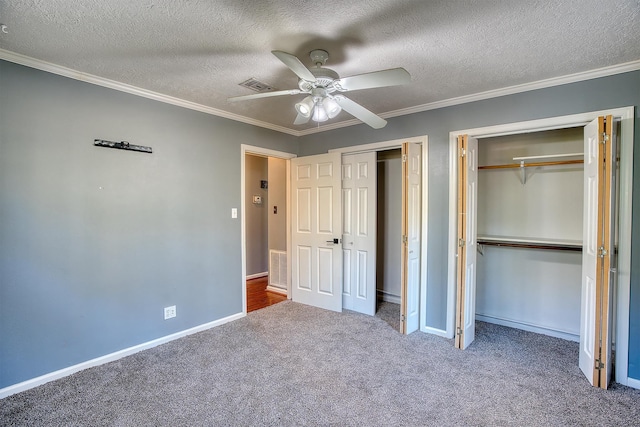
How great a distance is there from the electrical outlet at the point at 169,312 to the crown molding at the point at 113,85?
6.80ft

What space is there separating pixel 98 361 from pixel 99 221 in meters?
1.20

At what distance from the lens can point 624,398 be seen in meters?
2.21

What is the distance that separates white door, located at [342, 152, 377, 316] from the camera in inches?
153

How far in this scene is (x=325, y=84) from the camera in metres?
1.99

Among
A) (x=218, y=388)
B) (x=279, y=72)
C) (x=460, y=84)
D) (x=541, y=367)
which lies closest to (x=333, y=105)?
(x=279, y=72)

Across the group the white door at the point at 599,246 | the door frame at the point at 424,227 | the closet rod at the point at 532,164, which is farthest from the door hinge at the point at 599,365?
the closet rod at the point at 532,164

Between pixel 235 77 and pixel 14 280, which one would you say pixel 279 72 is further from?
pixel 14 280

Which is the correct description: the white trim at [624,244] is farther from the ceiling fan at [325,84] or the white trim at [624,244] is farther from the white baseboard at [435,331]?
the ceiling fan at [325,84]

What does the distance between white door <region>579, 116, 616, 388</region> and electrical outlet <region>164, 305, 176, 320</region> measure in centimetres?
367

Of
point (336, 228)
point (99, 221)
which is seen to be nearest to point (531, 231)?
point (336, 228)

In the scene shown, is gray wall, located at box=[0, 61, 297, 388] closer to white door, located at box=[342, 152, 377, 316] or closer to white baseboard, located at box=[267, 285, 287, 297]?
white baseboard, located at box=[267, 285, 287, 297]

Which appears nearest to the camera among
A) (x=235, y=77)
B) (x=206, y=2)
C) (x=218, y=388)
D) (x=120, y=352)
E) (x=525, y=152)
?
(x=206, y=2)

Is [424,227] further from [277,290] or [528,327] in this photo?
[277,290]

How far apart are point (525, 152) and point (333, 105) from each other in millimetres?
2504
